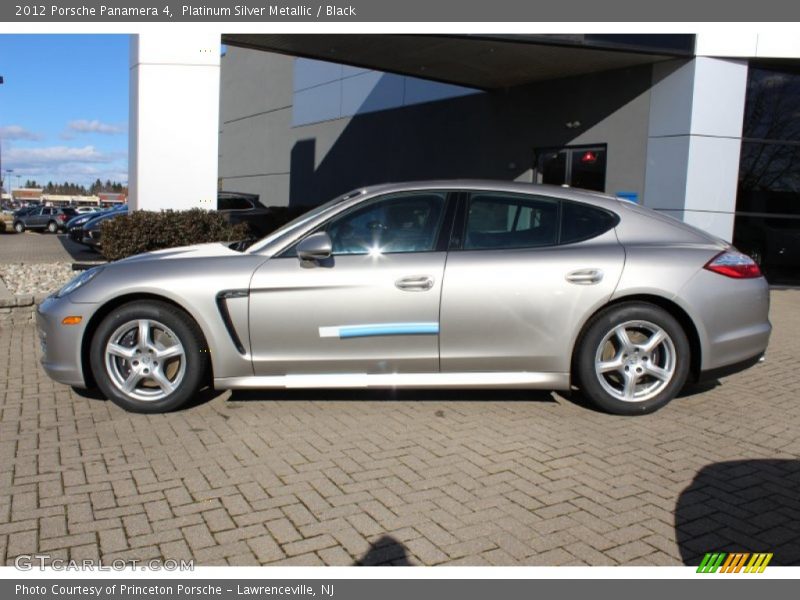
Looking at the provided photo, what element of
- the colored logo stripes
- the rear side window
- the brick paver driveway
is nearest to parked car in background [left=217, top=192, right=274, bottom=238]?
the brick paver driveway

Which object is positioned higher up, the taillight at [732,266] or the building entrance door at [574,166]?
the building entrance door at [574,166]

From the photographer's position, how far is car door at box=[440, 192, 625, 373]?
4676mm

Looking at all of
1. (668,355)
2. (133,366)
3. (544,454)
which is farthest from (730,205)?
(133,366)

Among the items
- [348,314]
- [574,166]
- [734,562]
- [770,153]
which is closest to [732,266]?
[734,562]

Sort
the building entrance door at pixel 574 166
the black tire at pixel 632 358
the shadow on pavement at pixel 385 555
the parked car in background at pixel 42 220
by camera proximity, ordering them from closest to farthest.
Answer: the shadow on pavement at pixel 385 555
the black tire at pixel 632 358
the building entrance door at pixel 574 166
the parked car in background at pixel 42 220

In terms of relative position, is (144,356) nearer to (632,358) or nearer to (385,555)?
(385,555)

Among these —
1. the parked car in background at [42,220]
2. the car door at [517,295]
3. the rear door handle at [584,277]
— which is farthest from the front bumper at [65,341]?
the parked car in background at [42,220]

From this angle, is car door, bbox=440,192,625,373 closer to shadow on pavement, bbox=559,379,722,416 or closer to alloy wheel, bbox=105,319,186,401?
shadow on pavement, bbox=559,379,722,416

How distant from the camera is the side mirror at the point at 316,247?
4547 millimetres

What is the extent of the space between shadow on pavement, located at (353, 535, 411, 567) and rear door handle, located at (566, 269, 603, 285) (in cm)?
231

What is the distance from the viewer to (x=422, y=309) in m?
4.64

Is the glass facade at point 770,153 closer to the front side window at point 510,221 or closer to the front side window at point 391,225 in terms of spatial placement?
the front side window at point 510,221

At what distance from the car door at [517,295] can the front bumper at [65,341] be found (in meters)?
2.38

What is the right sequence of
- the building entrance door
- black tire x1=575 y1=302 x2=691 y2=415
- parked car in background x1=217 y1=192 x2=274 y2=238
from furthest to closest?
parked car in background x1=217 y1=192 x2=274 y2=238, the building entrance door, black tire x1=575 y1=302 x2=691 y2=415
